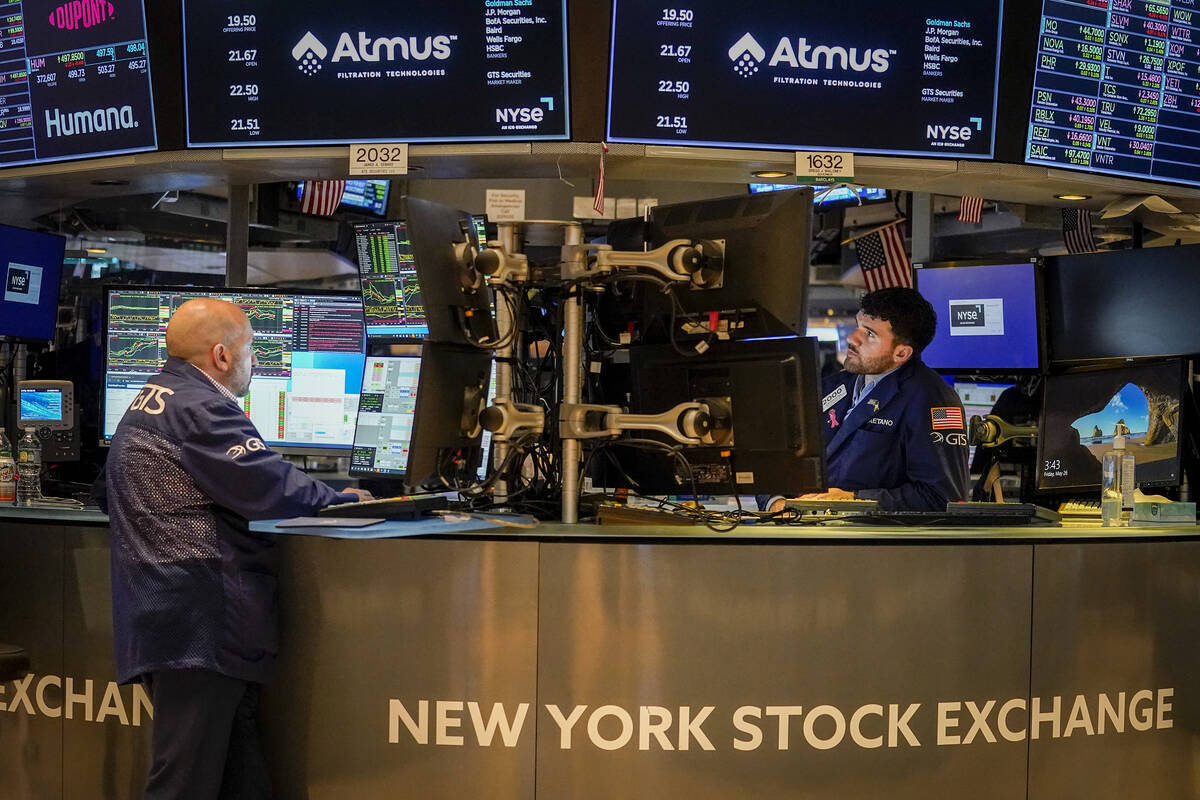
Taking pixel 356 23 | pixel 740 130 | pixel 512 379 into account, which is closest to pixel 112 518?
pixel 512 379

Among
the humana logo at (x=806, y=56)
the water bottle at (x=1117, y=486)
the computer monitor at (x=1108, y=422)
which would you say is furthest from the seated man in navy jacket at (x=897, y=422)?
the humana logo at (x=806, y=56)

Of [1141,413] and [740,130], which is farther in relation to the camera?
[1141,413]

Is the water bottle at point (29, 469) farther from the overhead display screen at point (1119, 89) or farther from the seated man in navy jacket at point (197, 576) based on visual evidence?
the overhead display screen at point (1119, 89)

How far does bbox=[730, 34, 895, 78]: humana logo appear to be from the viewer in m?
3.70

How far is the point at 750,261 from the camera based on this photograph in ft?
9.68

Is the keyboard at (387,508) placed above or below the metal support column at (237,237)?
below

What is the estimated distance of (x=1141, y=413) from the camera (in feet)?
13.3

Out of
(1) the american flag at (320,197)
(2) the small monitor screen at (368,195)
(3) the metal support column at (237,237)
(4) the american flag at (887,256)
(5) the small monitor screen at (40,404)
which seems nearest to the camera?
(5) the small monitor screen at (40,404)

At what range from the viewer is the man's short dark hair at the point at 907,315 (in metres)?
4.19

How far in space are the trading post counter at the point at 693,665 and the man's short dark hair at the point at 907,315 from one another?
1303mm

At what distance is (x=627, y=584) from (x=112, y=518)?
1212mm

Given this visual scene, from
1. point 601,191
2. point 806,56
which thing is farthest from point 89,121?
point 806,56

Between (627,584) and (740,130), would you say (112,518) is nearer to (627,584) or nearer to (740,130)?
(627,584)

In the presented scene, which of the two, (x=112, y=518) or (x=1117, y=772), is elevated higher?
(x=112, y=518)
